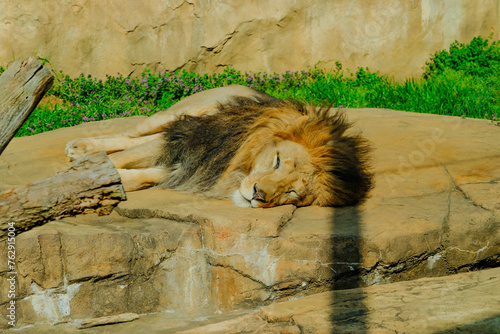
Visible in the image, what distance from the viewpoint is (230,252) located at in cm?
358

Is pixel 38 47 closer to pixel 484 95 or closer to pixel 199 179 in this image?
pixel 199 179

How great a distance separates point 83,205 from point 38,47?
4.24 metres

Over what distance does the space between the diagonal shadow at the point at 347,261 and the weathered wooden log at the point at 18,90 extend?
176 cm

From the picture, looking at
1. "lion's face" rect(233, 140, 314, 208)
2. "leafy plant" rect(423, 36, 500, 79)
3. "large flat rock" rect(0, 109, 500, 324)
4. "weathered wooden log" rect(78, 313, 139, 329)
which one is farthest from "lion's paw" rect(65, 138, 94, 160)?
"leafy plant" rect(423, 36, 500, 79)

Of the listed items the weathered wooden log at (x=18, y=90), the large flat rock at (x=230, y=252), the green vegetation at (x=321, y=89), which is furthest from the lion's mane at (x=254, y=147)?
the green vegetation at (x=321, y=89)

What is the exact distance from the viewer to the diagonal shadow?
9.78 ft

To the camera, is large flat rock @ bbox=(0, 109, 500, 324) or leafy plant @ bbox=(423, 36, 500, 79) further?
leafy plant @ bbox=(423, 36, 500, 79)

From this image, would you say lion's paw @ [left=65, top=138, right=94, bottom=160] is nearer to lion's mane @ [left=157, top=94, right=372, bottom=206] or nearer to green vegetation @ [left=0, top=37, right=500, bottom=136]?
lion's mane @ [left=157, top=94, right=372, bottom=206]

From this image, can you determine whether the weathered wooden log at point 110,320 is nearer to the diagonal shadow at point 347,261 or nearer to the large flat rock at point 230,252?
the large flat rock at point 230,252

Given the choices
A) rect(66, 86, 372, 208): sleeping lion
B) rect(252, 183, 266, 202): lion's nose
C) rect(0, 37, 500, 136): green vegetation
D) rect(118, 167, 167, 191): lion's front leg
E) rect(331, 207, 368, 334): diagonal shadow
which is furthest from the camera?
rect(0, 37, 500, 136): green vegetation

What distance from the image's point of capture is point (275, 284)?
3.57 m

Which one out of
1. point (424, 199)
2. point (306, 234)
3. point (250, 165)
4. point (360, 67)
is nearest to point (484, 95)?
point (360, 67)

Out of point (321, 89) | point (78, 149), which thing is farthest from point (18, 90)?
point (321, 89)

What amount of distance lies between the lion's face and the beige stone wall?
417cm
